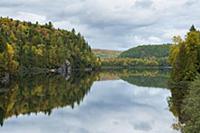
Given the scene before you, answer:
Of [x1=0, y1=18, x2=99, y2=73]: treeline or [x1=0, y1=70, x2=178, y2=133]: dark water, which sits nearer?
[x1=0, y1=70, x2=178, y2=133]: dark water

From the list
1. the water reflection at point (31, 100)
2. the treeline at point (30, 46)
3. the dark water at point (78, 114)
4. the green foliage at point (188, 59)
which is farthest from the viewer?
the treeline at point (30, 46)

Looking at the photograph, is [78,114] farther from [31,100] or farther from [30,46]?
[30,46]

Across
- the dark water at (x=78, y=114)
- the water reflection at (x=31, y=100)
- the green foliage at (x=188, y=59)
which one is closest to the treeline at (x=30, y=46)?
the water reflection at (x=31, y=100)

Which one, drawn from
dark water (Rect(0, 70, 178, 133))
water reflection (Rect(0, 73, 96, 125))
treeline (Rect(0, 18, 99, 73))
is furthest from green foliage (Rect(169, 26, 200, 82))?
treeline (Rect(0, 18, 99, 73))

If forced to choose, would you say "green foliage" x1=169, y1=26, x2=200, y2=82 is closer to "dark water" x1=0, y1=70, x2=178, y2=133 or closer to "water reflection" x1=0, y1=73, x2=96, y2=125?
"dark water" x1=0, y1=70, x2=178, y2=133

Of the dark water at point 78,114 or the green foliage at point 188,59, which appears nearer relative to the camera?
the dark water at point 78,114

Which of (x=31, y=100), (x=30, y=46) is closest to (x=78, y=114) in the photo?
(x=31, y=100)

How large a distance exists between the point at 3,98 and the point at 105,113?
20358 mm

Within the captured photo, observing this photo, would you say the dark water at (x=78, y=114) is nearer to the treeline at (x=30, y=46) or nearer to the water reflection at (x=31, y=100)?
the water reflection at (x=31, y=100)

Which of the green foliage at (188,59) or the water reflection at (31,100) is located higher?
the green foliage at (188,59)

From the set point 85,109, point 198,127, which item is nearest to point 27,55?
point 85,109

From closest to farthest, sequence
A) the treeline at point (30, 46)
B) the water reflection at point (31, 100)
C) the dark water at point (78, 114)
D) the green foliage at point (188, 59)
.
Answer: the dark water at point (78, 114)
the water reflection at point (31, 100)
the green foliage at point (188, 59)
the treeline at point (30, 46)

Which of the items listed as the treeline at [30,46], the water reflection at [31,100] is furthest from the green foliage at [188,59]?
the treeline at [30,46]

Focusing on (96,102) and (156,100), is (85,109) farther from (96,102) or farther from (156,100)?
(156,100)
